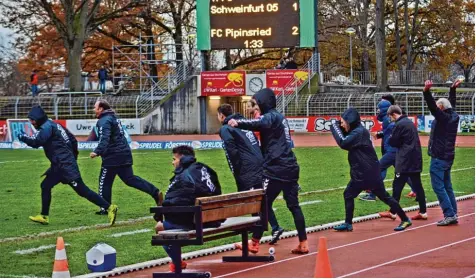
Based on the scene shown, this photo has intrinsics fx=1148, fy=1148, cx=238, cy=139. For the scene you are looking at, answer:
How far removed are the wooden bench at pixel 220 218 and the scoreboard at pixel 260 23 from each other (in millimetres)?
34763

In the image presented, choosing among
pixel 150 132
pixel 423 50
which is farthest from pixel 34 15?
pixel 423 50

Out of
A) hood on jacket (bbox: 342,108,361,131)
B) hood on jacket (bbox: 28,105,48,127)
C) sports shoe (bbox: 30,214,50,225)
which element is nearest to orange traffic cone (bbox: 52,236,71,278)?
hood on jacket (bbox: 342,108,361,131)

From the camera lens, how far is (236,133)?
13.7 m

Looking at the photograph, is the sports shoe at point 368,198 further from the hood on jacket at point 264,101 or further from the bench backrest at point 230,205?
the bench backrest at point 230,205

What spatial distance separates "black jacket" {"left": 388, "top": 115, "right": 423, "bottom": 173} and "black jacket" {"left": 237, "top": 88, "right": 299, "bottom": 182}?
3.61 meters

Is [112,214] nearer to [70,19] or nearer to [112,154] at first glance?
[112,154]

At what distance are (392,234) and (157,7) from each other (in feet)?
159

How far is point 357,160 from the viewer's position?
1539 centimetres

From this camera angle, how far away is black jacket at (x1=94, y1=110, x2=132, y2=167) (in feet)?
56.4

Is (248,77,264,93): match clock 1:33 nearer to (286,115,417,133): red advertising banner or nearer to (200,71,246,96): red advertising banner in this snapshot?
(200,71,246,96): red advertising banner

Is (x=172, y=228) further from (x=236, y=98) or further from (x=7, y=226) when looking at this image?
(x=236, y=98)

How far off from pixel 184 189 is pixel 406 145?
5.76m

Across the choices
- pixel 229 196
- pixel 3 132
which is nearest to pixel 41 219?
pixel 229 196

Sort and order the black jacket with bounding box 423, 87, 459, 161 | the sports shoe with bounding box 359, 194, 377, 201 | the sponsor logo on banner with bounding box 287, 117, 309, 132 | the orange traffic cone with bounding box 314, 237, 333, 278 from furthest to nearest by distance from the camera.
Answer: the sponsor logo on banner with bounding box 287, 117, 309, 132 < the sports shoe with bounding box 359, 194, 377, 201 < the black jacket with bounding box 423, 87, 459, 161 < the orange traffic cone with bounding box 314, 237, 333, 278
